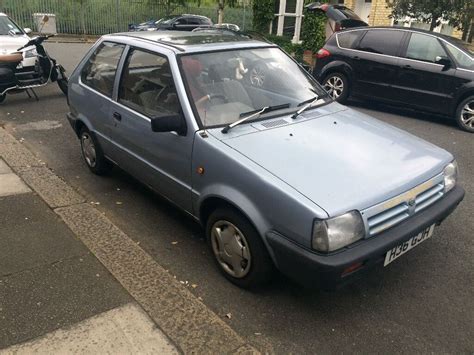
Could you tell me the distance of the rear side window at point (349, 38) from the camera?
873 cm


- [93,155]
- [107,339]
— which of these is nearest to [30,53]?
[93,155]

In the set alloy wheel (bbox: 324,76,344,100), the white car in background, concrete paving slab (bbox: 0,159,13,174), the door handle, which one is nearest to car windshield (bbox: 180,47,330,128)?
the door handle

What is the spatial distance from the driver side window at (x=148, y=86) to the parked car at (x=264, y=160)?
1cm

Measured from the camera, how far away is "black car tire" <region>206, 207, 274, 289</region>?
2.89 metres

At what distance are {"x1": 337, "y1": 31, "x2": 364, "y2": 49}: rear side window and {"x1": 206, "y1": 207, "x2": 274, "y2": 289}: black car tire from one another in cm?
673

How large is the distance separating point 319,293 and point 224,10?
22.9 m

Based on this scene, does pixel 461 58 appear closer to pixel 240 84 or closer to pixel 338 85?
pixel 338 85

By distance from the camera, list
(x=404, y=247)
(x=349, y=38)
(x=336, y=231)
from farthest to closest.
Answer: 1. (x=349, y=38)
2. (x=404, y=247)
3. (x=336, y=231)

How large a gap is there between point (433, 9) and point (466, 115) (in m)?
4.47

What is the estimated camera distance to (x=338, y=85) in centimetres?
895

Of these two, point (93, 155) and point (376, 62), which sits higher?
point (376, 62)

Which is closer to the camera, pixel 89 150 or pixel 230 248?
pixel 230 248

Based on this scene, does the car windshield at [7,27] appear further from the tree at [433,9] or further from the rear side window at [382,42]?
the tree at [433,9]

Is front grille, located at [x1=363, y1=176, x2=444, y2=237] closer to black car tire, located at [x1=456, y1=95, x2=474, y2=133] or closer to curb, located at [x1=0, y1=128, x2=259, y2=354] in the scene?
curb, located at [x1=0, y1=128, x2=259, y2=354]
